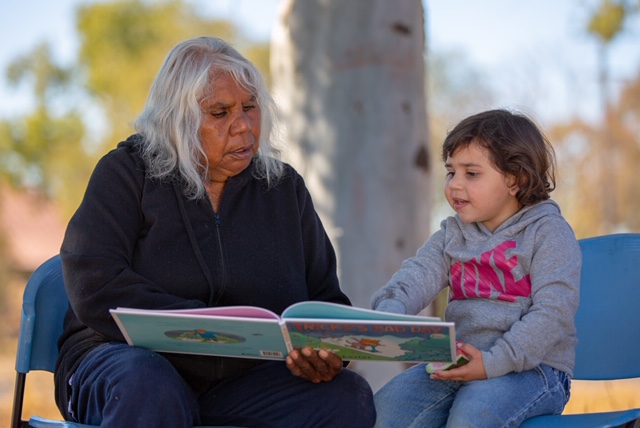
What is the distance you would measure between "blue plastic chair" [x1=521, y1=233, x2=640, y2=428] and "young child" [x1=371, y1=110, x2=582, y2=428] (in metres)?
A: 0.31

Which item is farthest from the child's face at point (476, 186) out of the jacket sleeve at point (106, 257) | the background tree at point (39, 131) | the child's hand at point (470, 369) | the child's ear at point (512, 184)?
the background tree at point (39, 131)

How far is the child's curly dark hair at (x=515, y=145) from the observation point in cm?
268

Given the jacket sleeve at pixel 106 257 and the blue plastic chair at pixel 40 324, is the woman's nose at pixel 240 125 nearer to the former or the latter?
the jacket sleeve at pixel 106 257

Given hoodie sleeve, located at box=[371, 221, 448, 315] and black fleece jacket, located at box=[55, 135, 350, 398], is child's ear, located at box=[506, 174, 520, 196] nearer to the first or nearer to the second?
hoodie sleeve, located at box=[371, 221, 448, 315]

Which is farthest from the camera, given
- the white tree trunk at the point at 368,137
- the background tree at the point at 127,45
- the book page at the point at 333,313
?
the background tree at the point at 127,45

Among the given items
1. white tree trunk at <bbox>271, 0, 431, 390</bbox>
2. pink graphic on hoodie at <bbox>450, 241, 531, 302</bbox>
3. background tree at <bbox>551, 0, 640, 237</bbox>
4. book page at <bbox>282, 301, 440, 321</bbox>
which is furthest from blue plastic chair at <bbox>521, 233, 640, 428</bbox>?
background tree at <bbox>551, 0, 640, 237</bbox>

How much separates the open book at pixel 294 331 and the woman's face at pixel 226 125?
29.4 inches

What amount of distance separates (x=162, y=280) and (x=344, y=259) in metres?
2.29

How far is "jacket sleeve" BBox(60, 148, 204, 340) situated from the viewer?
263cm

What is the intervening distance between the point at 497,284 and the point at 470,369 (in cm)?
33

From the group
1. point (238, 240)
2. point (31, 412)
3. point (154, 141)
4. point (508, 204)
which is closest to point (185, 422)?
point (238, 240)

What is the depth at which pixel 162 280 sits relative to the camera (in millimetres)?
2793

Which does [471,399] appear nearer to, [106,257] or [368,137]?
[106,257]

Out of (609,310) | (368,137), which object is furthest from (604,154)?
(609,310)
